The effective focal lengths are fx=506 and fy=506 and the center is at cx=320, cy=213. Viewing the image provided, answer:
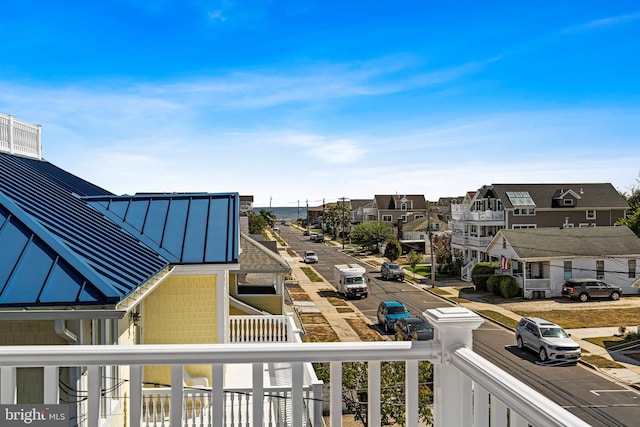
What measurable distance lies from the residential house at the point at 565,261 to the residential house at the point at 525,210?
5029mm

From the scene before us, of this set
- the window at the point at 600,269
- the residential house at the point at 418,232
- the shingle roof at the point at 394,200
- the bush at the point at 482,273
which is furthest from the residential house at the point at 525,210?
the shingle roof at the point at 394,200

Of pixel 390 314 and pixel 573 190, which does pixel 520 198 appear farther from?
pixel 390 314

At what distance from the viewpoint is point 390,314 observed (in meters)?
21.3

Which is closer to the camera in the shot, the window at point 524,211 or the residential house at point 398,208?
the window at point 524,211

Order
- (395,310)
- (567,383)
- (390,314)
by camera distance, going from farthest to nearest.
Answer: (395,310) < (390,314) < (567,383)

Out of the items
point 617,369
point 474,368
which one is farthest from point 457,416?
point 617,369

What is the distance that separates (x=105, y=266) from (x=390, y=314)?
17527 millimetres

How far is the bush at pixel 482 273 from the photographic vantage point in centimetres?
3112

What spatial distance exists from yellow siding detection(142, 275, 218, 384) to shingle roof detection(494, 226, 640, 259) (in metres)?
24.2

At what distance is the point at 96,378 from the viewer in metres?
2.28

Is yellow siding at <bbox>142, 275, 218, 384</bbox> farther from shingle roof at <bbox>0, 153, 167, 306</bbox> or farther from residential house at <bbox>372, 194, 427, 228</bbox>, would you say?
residential house at <bbox>372, 194, 427, 228</bbox>

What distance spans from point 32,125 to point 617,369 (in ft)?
59.0

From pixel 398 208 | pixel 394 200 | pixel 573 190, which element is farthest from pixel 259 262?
pixel 394 200

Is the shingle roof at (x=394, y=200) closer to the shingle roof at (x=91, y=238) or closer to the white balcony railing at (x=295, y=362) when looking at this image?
the shingle roof at (x=91, y=238)
